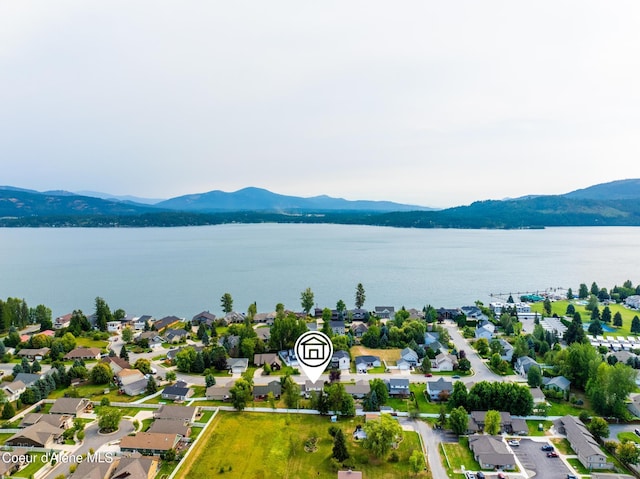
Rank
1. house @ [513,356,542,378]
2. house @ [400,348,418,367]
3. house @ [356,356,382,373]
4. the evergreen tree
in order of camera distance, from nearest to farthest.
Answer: the evergreen tree → house @ [513,356,542,378] → house @ [356,356,382,373] → house @ [400,348,418,367]

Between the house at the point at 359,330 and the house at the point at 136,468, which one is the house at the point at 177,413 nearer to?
the house at the point at 136,468

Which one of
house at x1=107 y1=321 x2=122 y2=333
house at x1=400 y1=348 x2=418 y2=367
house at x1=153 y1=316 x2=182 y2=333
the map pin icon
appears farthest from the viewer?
house at x1=107 y1=321 x2=122 y2=333

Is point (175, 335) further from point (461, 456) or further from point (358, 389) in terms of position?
point (461, 456)

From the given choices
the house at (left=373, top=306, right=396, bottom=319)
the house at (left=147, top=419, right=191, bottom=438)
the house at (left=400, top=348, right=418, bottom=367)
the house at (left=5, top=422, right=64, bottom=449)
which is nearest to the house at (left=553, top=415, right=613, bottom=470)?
the house at (left=400, top=348, right=418, bottom=367)

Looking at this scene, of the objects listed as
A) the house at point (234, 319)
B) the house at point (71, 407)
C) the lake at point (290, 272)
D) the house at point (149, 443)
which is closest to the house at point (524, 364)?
the lake at point (290, 272)

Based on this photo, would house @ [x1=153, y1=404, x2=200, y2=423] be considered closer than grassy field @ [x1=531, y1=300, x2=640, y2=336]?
Yes

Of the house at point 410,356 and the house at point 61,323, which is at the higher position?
the house at point 410,356

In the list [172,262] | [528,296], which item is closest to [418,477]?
[528,296]

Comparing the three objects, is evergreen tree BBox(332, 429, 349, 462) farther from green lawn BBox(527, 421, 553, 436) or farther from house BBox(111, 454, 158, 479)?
green lawn BBox(527, 421, 553, 436)
